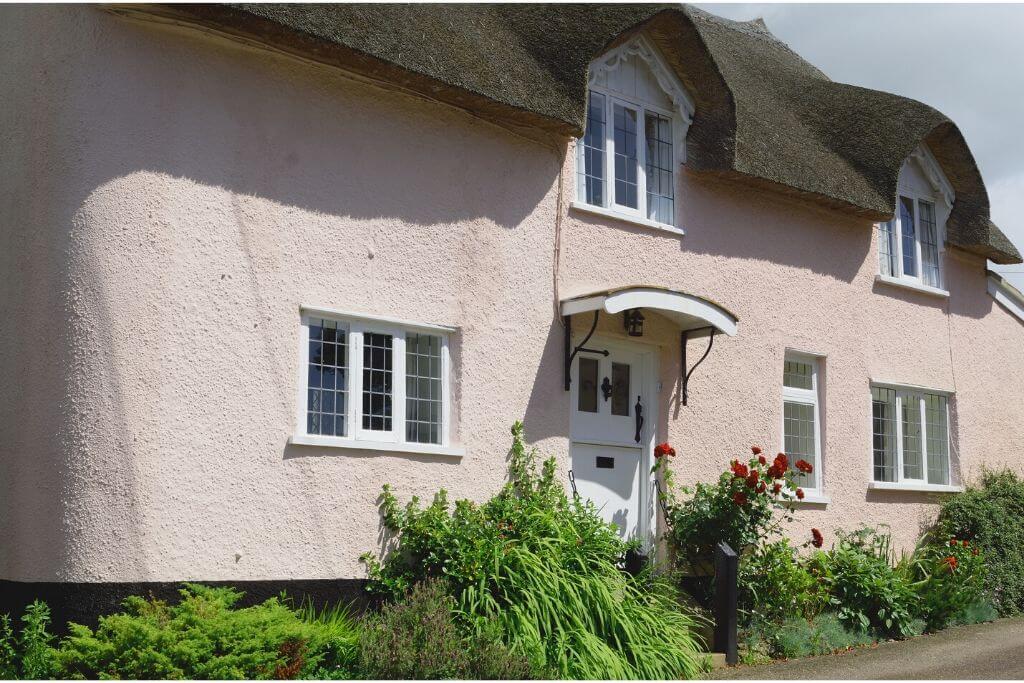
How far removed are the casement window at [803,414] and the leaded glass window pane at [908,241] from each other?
2.53 metres

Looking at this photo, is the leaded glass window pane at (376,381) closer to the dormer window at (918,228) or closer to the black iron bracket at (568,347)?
the black iron bracket at (568,347)

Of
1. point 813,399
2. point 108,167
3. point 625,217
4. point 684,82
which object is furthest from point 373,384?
point 813,399

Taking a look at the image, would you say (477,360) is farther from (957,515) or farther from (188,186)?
(957,515)

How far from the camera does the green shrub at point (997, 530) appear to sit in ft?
42.7

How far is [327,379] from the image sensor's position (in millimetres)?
8578

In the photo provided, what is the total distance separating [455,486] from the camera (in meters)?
9.12

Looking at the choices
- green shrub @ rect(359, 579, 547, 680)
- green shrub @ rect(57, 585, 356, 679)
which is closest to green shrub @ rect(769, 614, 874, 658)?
green shrub @ rect(359, 579, 547, 680)

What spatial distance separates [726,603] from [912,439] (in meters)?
5.43

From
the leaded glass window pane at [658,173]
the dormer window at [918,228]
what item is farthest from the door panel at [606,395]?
the dormer window at [918,228]

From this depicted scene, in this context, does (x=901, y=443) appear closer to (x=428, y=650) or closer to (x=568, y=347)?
(x=568, y=347)

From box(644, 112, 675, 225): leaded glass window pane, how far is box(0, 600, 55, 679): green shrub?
22.8 ft

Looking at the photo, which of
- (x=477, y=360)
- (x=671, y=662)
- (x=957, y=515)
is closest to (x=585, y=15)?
(x=477, y=360)

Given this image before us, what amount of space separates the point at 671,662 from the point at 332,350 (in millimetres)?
3728

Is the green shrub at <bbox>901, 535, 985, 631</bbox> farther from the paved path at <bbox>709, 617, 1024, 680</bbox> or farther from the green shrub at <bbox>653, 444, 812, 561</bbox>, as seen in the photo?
the green shrub at <bbox>653, 444, 812, 561</bbox>
